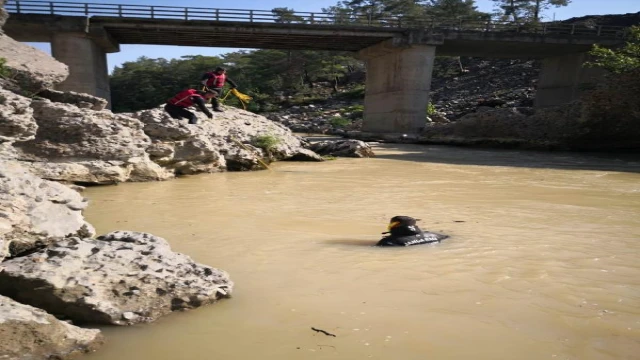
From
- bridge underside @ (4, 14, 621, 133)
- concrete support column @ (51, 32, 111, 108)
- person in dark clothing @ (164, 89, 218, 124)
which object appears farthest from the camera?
bridge underside @ (4, 14, 621, 133)

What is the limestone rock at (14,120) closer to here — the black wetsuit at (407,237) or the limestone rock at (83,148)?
the limestone rock at (83,148)

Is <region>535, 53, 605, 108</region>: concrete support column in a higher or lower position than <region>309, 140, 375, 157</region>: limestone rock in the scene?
higher

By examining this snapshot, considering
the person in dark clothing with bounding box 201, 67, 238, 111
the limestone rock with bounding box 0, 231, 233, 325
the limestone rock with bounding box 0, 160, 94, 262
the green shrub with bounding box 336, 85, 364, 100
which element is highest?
the person in dark clothing with bounding box 201, 67, 238, 111

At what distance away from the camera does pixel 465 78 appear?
1689 inches

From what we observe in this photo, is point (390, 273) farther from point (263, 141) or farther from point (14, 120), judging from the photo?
point (263, 141)

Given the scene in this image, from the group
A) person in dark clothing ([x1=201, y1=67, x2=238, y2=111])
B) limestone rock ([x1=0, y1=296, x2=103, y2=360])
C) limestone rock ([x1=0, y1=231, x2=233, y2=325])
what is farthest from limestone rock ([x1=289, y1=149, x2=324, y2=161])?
limestone rock ([x1=0, y1=296, x2=103, y2=360])

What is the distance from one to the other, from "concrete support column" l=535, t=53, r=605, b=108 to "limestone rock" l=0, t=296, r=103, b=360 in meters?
25.4

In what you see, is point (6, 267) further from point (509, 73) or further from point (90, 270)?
point (509, 73)

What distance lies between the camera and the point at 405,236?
3592 millimetres

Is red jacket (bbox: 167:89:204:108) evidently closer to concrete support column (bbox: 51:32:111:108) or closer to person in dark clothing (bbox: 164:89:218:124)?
person in dark clothing (bbox: 164:89:218:124)

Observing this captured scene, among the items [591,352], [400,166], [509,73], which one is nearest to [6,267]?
[591,352]

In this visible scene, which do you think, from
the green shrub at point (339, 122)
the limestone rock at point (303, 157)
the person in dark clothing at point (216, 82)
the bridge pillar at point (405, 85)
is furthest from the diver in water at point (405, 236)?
the green shrub at point (339, 122)

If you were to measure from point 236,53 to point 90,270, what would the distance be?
54245mm

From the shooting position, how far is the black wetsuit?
139 inches
